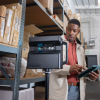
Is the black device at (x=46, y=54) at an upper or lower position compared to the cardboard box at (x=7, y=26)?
lower

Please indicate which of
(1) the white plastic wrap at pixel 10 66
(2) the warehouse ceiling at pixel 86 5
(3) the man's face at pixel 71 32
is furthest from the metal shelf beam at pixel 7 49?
(2) the warehouse ceiling at pixel 86 5

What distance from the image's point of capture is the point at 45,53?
708 millimetres

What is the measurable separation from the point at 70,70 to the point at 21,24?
63 cm

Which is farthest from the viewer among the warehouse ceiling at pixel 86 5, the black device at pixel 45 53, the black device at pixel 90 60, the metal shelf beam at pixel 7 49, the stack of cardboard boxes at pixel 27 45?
the warehouse ceiling at pixel 86 5

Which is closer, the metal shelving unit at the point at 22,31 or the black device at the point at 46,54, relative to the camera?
the black device at the point at 46,54

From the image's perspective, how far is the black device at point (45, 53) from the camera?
68 centimetres

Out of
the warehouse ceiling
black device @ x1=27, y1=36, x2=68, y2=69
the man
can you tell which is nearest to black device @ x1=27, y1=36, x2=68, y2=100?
black device @ x1=27, y1=36, x2=68, y2=69

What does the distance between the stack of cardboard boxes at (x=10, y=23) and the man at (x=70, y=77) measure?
478mm

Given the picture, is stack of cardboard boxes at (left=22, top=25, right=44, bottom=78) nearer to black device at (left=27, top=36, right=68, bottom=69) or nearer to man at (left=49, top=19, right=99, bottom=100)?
man at (left=49, top=19, right=99, bottom=100)

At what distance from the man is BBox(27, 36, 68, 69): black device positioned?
0.44 m

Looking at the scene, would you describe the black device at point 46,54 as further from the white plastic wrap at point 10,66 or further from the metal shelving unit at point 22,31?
the white plastic wrap at point 10,66

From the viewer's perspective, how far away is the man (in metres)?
1.21

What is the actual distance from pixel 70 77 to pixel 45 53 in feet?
2.39

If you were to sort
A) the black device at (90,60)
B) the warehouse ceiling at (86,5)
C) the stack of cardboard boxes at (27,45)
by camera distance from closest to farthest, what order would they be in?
1. the stack of cardboard boxes at (27,45)
2. the black device at (90,60)
3. the warehouse ceiling at (86,5)
